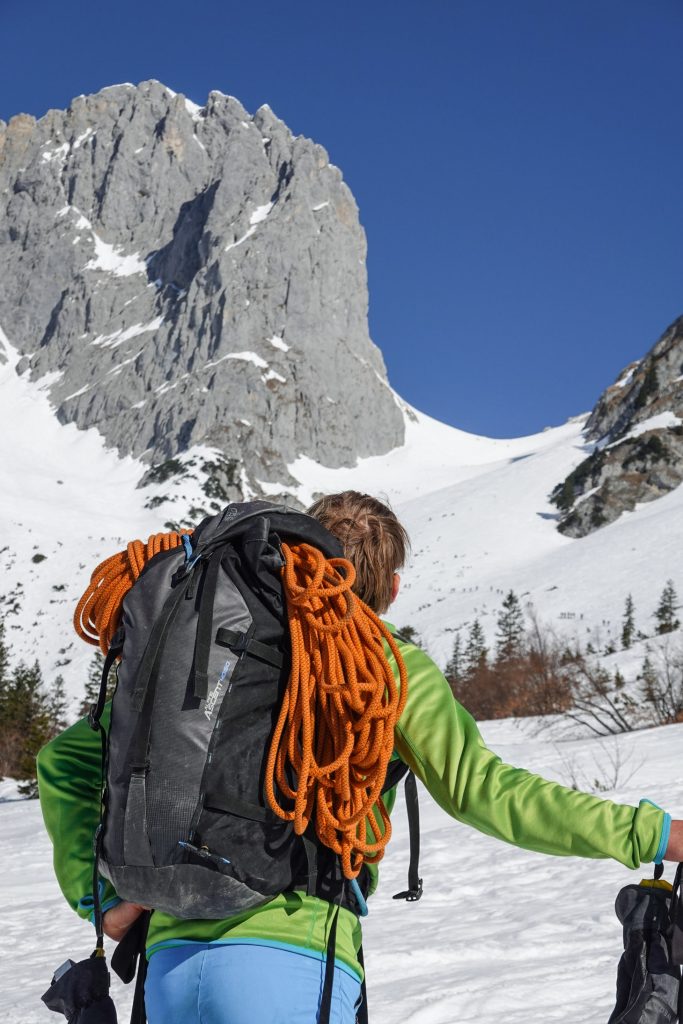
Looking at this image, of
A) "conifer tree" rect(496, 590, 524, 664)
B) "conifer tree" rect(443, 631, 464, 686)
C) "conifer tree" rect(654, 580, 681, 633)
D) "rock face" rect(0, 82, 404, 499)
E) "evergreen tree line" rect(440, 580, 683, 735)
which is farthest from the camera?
"rock face" rect(0, 82, 404, 499)

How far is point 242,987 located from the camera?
1.59 m

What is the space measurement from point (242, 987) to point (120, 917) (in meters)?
0.51

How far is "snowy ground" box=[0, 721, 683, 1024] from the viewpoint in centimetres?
402

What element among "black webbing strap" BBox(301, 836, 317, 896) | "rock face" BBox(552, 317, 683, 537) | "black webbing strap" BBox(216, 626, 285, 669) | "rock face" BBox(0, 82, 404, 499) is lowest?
"black webbing strap" BBox(301, 836, 317, 896)

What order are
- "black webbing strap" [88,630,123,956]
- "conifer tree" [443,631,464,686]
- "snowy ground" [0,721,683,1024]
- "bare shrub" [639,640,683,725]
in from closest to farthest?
1. "black webbing strap" [88,630,123,956]
2. "snowy ground" [0,721,683,1024]
3. "bare shrub" [639,640,683,725]
4. "conifer tree" [443,631,464,686]

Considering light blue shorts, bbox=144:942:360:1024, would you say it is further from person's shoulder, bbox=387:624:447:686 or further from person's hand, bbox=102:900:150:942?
person's shoulder, bbox=387:624:447:686

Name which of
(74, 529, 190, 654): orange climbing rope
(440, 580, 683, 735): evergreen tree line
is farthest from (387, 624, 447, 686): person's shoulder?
(440, 580, 683, 735): evergreen tree line

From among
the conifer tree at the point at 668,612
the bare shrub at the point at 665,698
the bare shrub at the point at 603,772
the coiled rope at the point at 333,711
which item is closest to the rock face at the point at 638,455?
the conifer tree at the point at 668,612

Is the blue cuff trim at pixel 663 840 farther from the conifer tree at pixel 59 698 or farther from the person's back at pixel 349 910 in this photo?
the conifer tree at pixel 59 698

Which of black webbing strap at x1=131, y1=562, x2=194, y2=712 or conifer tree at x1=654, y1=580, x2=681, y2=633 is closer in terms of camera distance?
black webbing strap at x1=131, y1=562, x2=194, y2=712

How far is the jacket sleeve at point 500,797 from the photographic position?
1.69 m

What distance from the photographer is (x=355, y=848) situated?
1812 mm

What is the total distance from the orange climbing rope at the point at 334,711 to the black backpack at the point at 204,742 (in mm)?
46

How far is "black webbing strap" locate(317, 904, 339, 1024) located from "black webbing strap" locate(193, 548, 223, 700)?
0.55 m
